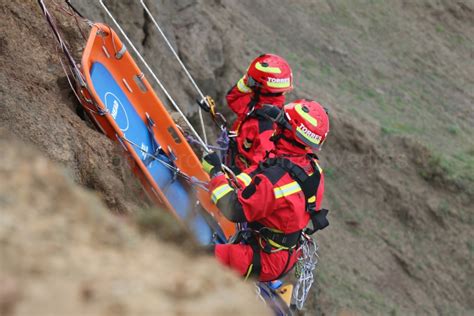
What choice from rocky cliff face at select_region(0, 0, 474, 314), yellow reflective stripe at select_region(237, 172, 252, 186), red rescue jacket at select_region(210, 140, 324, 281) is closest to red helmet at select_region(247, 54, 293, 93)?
red rescue jacket at select_region(210, 140, 324, 281)

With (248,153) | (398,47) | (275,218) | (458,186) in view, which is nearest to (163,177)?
(248,153)

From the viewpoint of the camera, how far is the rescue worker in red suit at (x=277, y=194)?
18.8 ft

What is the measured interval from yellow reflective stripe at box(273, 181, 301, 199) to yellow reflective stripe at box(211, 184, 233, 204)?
1.42 feet

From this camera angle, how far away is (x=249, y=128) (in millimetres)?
7543

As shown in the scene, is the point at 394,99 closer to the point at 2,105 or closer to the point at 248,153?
the point at 248,153

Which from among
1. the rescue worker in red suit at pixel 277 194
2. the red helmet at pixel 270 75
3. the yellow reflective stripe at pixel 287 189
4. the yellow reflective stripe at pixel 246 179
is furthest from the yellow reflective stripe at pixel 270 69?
the yellow reflective stripe at pixel 287 189

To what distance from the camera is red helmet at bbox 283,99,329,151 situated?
5.84 meters

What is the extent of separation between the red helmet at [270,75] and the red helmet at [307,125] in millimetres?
1645

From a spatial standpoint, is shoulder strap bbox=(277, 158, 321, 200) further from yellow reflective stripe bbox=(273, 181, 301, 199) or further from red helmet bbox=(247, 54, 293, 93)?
red helmet bbox=(247, 54, 293, 93)

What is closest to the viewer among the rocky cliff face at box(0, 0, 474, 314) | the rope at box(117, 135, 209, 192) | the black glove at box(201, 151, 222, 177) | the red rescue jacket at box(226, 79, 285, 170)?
the black glove at box(201, 151, 222, 177)

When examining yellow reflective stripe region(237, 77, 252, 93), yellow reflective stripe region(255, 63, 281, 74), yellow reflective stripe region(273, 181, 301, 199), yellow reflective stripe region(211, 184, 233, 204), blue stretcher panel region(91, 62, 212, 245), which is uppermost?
yellow reflective stripe region(273, 181, 301, 199)

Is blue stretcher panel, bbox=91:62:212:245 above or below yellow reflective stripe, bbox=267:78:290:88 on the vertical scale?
below

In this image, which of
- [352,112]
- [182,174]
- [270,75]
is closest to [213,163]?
[182,174]

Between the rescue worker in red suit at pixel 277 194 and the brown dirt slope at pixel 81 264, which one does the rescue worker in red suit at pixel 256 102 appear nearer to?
the rescue worker in red suit at pixel 277 194
